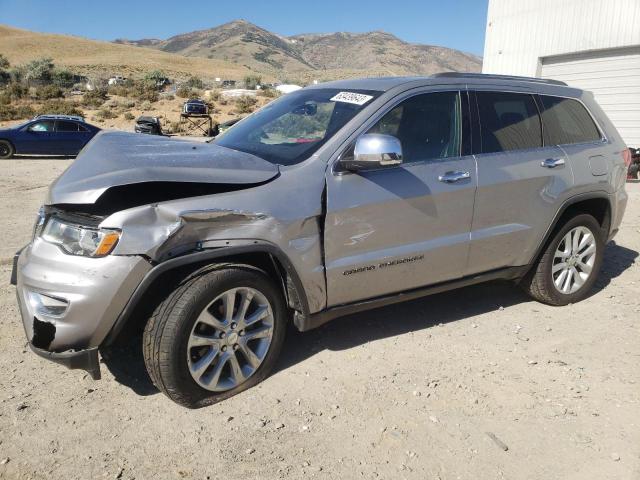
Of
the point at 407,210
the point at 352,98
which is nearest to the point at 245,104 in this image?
the point at 352,98

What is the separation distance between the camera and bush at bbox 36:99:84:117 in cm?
2862

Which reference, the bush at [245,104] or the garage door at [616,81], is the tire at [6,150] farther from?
the bush at [245,104]

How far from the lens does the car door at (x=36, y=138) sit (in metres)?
16.0

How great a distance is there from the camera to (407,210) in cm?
352

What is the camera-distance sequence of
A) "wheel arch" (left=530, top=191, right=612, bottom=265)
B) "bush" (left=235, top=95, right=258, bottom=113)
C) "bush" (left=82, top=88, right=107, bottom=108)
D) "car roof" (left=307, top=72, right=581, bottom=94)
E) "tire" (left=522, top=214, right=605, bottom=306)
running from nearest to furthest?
1. "car roof" (left=307, top=72, right=581, bottom=94)
2. "wheel arch" (left=530, top=191, right=612, bottom=265)
3. "tire" (left=522, top=214, right=605, bottom=306)
4. "bush" (left=82, top=88, right=107, bottom=108)
5. "bush" (left=235, top=95, right=258, bottom=113)

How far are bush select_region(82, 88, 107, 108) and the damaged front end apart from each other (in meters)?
32.4

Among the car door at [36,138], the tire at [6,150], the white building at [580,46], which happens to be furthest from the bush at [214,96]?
A: the white building at [580,46]

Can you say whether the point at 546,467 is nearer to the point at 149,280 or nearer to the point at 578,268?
the point at 149,280

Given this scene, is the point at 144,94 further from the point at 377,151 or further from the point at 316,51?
the point at 316,51

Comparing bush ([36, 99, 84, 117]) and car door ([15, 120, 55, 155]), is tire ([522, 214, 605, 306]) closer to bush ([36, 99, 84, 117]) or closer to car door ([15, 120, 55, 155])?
car door ([15, 120, 55, 155])

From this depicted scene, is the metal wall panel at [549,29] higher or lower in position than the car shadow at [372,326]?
higher

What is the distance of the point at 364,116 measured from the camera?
3.44 meters

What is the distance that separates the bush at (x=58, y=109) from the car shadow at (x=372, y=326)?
28.1 metres

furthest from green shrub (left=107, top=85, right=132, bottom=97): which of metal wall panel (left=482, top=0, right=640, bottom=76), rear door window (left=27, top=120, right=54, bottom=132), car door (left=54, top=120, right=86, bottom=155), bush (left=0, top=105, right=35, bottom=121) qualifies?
metal wall panel (left=482, top=0, right=640, bottom=76)
